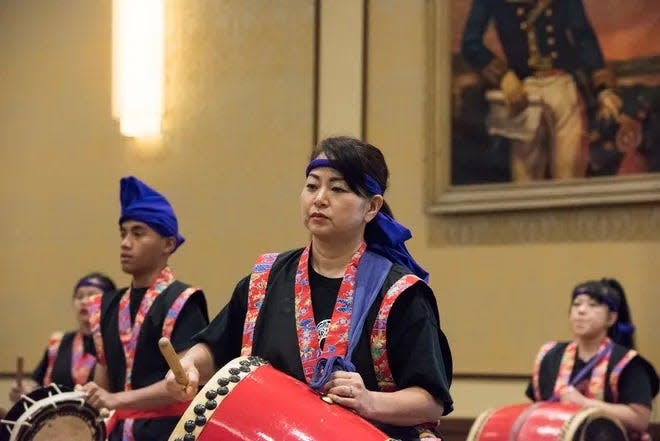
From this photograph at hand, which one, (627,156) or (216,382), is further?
(627,156)

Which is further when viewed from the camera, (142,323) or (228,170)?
(228,170)

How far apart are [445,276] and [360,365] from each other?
12.7 feet

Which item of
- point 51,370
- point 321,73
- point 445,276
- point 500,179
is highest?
point 321,73

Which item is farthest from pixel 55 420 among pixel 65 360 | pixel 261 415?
pixel 65 360

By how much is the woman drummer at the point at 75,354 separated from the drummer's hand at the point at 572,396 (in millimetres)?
2211

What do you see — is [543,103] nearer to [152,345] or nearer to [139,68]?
[139,68]

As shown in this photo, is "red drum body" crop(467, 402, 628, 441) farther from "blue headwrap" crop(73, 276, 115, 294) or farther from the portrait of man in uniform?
"blue headwrap" crop(73, 276, 115, 294)

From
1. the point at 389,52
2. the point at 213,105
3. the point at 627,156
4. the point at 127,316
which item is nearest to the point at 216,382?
the point at 127,316

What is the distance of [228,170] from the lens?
7.06m

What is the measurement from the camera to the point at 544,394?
533cm

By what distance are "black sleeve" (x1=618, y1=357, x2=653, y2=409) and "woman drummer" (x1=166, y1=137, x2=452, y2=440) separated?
2734 millimetres

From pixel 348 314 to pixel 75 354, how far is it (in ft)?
12.5

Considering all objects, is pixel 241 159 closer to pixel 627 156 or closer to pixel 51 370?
pixel 51 370

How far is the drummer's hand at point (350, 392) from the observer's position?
2281 mm
